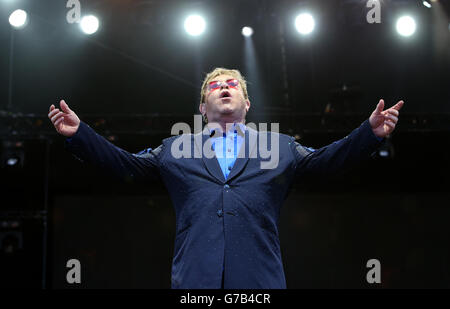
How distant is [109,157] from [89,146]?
0.10 m

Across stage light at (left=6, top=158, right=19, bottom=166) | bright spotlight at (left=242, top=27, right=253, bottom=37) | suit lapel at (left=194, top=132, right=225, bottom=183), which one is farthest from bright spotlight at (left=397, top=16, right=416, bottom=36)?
stage light at (left=6, top=158, right=19, bottom=166)

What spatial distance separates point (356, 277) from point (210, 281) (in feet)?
22.5

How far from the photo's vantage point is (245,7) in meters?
5.89

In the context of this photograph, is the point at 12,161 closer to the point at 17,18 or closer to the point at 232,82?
the point at 17,18

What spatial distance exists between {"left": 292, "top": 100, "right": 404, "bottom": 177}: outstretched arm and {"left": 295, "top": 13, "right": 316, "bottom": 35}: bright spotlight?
4.02 metres

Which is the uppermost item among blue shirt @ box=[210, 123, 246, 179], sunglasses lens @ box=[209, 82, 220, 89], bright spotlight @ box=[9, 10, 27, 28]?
bright spotlight @ box=[9, 10, 27, 28]

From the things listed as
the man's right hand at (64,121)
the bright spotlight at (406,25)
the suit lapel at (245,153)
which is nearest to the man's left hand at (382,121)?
the suit lapel at (245,153)

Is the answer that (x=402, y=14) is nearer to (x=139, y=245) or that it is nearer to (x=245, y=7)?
(x=245, y=7)

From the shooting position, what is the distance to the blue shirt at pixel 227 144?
227 cm

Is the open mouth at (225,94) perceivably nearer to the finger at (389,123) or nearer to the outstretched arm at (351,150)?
the outstretched arm at (351,150)

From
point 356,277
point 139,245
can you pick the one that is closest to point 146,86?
point 139,245

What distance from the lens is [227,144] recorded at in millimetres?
2377

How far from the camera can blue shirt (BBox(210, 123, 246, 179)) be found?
2.27 m

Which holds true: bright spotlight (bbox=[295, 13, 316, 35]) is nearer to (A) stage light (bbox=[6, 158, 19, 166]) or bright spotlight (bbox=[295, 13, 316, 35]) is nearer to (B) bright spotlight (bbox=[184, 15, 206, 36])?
(B) bright spotlight (bbox=[184, 15, 206, 36])
